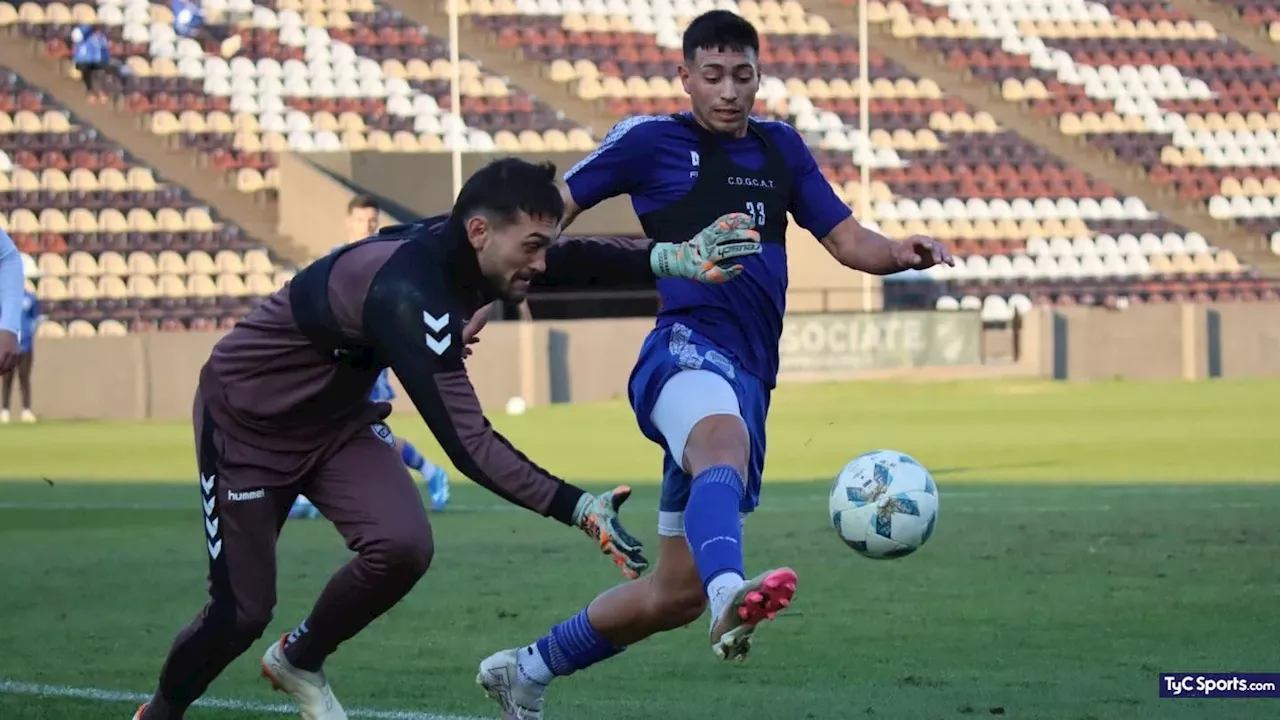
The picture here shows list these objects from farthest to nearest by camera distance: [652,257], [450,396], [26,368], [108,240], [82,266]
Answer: [108,240]
[82,266]
[26,368]
[652,257]
[450,396]

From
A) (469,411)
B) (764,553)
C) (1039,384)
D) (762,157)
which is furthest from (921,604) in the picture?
(1039,384)

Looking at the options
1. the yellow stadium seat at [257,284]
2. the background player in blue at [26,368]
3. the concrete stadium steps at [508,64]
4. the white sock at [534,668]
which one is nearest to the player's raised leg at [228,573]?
the white sock at [534,668]

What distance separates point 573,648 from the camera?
20.6 feet

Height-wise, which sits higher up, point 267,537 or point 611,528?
point 611,528

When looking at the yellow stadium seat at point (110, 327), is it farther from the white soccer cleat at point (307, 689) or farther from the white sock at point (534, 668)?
the white sock at point (534, 668)

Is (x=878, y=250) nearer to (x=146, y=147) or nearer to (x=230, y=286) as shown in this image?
(x=230, y=286)

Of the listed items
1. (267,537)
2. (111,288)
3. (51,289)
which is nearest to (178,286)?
(111,288)

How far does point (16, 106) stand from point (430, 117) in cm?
647

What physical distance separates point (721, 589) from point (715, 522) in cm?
29

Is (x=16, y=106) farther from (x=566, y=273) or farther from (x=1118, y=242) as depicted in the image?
(x=566, y=273)

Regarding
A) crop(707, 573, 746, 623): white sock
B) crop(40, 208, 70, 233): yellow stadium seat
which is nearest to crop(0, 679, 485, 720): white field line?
crop(707, 573, 746, 623): white sock

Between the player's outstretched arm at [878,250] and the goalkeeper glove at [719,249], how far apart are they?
73 centimetres

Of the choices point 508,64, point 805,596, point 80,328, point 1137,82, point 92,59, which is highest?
point 508,64

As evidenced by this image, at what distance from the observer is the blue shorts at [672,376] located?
6.14 metres
